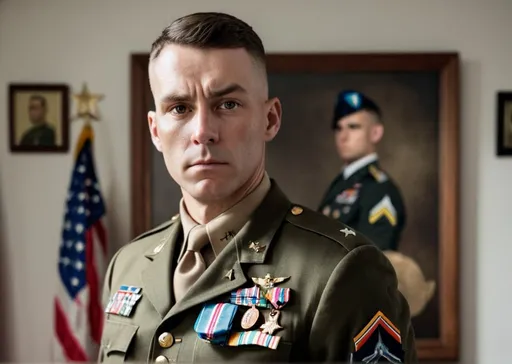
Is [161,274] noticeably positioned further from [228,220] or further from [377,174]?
[377,174]

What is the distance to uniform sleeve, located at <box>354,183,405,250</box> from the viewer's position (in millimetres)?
2191

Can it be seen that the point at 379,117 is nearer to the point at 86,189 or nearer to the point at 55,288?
the point at 86,189

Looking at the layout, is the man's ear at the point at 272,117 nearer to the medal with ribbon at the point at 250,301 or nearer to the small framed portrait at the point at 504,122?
the medal with ribbon at the point at 250,301

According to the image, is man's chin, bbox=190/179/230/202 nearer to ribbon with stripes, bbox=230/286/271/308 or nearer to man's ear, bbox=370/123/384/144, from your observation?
ribbon with stripes, bbox=230/286/271/308

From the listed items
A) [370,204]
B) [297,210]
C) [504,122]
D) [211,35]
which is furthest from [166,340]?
[504,122]

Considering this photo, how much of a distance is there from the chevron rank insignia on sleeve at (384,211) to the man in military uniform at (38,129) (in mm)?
1096

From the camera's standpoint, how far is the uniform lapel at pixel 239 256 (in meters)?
0.75

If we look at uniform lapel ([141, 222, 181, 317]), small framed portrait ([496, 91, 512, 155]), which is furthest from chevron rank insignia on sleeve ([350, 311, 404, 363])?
small framed portrait ([496, 91, 512, 155])

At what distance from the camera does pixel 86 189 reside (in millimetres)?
2094

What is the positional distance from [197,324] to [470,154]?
173 cm

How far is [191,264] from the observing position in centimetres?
80

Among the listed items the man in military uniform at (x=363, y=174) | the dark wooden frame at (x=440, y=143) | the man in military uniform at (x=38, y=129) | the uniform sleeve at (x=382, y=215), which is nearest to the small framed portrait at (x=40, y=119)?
the man in military uniform at (x=38, y=129)

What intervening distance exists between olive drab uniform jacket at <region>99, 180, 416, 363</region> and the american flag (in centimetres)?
128

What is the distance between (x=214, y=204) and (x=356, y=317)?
0.67ft
